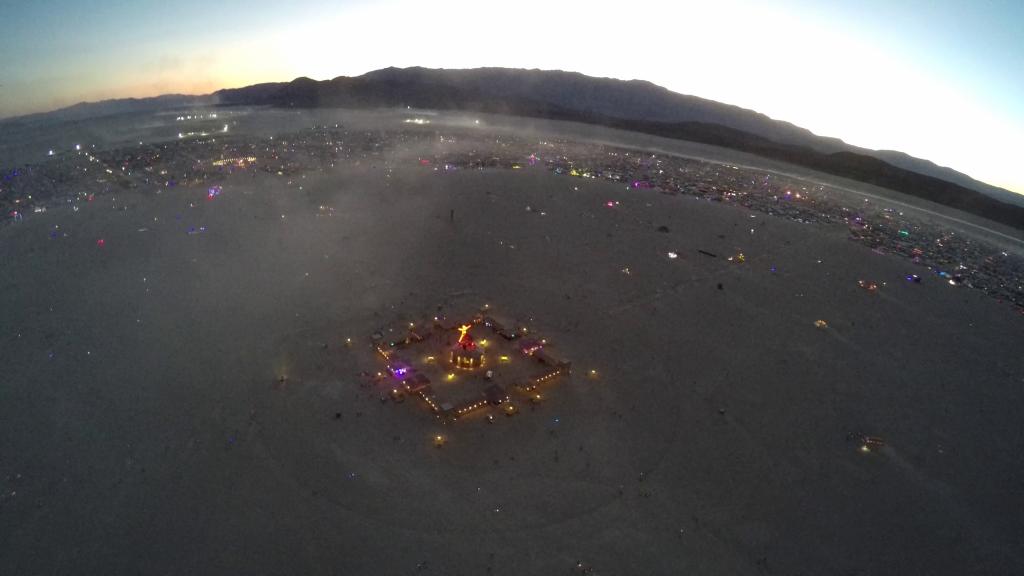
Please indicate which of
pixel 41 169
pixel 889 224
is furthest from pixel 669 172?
pixel 41 169

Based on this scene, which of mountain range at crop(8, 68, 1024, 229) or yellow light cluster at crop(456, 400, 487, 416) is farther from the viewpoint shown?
mountain range at crop(8, 68, 1024, 229)

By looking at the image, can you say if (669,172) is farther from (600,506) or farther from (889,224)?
(600,506)

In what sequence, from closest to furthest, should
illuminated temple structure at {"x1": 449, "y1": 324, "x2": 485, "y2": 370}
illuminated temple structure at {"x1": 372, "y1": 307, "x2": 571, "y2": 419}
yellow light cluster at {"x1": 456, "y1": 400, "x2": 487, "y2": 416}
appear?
yellow light cluster at {"x1": 456, "y1": 400, "x2": 487, "y2": 416} → illuminated temple structure at {"x1": 372, "y1": 307, "x2": 571, "y2": 419} → illuminated temple structure at {"x1": 449, "y1": 324, "x2": 485, "y2": 370}

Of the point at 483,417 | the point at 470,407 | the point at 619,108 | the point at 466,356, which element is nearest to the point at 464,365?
the point at 466,356

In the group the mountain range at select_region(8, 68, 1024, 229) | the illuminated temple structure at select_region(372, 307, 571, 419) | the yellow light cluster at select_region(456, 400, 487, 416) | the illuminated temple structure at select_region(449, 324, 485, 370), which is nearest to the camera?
the yellow light cluster at select_region(456, 400, 487, 416)

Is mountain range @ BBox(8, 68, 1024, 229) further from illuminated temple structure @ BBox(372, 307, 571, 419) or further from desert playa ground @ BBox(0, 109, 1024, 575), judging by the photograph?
illuminated temple structure @ BBox(372, 307, 571, 419)

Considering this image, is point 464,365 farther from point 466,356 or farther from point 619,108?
point 619,108

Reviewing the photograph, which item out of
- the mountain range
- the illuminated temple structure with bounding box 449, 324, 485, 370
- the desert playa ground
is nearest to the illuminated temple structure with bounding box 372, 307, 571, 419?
the illuminated temple structure with bounding box 449, 324, 485, 370
